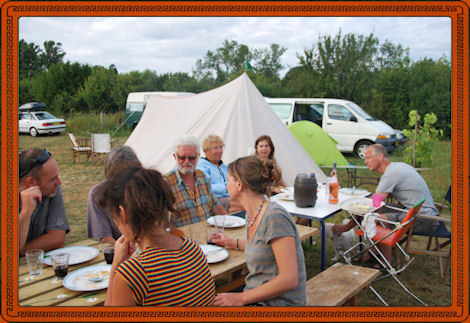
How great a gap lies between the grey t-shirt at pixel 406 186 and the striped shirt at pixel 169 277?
295 centimetres

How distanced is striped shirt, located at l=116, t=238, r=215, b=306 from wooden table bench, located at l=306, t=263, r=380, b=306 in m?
1.06

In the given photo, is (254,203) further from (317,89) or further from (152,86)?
(152,86)

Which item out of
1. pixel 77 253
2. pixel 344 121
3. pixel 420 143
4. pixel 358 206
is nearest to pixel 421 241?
pixel 358 206

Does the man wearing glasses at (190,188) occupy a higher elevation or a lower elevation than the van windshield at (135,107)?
lower

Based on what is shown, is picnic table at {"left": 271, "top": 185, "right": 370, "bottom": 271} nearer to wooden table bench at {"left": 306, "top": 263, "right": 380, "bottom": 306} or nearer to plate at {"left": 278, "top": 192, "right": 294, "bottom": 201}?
plate at {"left": 278, "top": 192, "right": 294, "bottom": 201}

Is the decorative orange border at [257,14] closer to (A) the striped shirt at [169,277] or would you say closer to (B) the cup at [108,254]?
(A) the striped shirt at [169,277]

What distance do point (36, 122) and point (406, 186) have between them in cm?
1694

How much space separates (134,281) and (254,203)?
78 centimetres

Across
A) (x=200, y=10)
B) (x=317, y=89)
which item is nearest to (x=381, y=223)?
(x=200, y=10)

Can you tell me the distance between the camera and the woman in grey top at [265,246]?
6.02 feet

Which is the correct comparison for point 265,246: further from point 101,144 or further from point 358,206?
point 101,144

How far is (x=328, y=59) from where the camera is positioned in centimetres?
1889

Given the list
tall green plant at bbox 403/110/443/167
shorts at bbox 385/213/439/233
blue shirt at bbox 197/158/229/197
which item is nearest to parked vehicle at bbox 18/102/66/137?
blue shirt at bbox 197/158/229/197

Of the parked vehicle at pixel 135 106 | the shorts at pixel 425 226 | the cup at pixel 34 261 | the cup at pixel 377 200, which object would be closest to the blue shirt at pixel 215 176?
the cup at pixel 377 200
